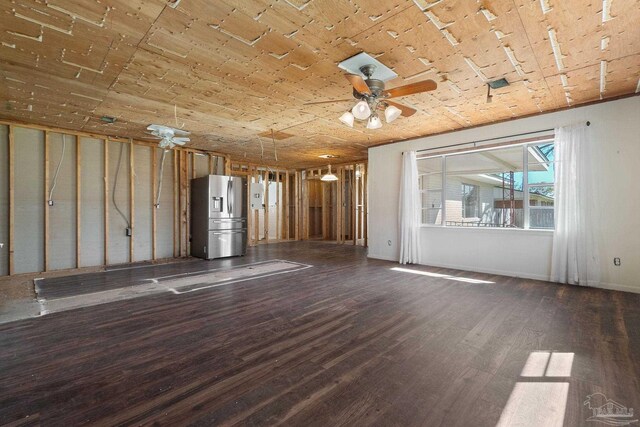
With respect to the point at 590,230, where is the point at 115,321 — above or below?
below

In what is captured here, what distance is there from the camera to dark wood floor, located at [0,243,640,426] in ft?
5.48

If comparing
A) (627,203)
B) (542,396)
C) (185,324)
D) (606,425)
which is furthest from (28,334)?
(627,203)

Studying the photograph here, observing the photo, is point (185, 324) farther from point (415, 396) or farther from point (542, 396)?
point (542, 396)

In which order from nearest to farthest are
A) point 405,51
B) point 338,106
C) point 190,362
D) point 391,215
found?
point 190,362 → point 405,51 → point 338,106 → point 391,215

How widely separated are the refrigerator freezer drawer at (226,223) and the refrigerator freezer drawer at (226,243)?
0.09 m

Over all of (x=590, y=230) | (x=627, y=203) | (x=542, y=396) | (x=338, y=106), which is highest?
(x=338, y=106)

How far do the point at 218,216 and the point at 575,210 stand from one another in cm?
664

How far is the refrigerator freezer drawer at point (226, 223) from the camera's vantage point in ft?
22.0

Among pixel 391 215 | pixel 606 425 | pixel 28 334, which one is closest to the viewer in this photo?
pixel 606 425

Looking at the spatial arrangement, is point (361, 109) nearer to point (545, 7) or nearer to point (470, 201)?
point (545, 7)

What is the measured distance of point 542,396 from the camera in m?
1.80

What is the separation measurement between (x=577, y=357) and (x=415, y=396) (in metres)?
1.50

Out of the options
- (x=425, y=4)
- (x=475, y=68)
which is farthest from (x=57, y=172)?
(x=475, y=68)

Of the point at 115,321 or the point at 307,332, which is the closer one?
the point at 307,332
